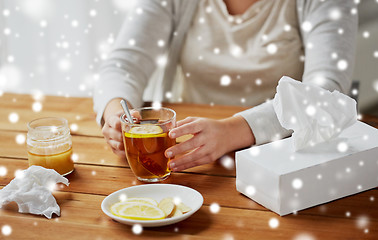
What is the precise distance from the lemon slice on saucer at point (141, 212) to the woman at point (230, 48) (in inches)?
19.0

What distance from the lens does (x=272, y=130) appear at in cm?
109

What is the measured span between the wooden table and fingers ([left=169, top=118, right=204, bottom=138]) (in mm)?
89

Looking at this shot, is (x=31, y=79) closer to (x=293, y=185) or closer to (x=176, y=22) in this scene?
(x=176, y=22)

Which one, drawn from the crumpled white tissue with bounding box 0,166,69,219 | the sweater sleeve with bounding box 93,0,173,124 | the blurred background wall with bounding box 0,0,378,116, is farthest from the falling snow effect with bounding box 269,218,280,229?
the blurred background wall with bounding box 0,0,378,116

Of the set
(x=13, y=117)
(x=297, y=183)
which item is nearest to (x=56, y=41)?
(x=13, y=117)

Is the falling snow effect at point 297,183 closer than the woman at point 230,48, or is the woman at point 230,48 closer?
the falling snow effect at point 297,183

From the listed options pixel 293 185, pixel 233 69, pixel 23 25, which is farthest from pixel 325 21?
pixel 23 25

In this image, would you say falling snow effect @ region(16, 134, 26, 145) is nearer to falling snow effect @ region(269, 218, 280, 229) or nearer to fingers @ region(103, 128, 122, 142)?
fingers @ region(103, 128, 122, 142)

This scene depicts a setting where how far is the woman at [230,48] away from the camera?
1352 mm

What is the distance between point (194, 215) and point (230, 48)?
0.85 metres

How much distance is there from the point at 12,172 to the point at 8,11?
1603mm

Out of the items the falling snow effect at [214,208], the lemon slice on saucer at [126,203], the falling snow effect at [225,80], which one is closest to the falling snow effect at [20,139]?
the lemon slice on saucer at [126,203]

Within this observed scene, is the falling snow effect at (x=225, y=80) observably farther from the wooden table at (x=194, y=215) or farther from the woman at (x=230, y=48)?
the wooden table at (x=194, y=215)

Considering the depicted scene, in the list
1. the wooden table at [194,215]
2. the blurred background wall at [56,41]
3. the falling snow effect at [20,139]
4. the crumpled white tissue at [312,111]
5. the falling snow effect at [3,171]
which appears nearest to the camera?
the wooden table at [194,215]
